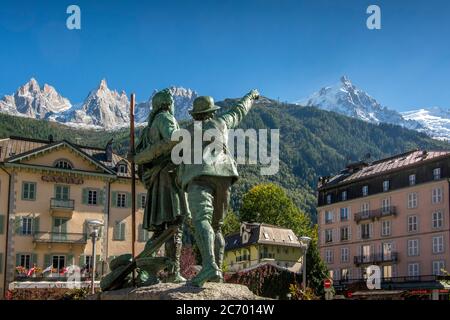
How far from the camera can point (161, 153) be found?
27.6 feet

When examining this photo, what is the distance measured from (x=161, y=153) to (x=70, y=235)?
43.3 m

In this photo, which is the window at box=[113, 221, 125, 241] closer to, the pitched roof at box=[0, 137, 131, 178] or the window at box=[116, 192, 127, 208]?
the window at box=[116, 192, 127, 208]

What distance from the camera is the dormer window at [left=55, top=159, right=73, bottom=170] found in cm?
5078

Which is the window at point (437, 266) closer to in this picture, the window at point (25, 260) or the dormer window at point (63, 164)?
the dormer window at point (63, 164)

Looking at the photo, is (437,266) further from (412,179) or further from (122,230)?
(122,230)

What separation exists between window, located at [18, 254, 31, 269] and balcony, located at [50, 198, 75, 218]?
3680mm

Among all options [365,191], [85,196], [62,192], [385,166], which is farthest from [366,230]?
[62,192]

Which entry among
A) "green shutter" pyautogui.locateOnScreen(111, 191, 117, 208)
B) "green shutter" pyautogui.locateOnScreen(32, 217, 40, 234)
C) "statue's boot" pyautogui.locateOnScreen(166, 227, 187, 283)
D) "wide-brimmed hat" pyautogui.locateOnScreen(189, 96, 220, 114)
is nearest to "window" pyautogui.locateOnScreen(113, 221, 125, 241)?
"green shutter" pyautogui.locateOnScreen(111, 191, 117, 208)

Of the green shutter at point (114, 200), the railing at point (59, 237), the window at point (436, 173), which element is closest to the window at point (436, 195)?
the window at point (436, 173)

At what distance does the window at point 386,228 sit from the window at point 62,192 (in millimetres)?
32075
